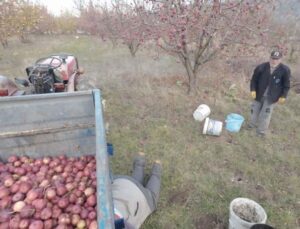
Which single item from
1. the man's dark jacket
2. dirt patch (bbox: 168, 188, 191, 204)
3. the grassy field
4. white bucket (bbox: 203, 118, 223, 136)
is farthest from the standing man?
dirt patch (bbox: 168, 188, 191, 204)

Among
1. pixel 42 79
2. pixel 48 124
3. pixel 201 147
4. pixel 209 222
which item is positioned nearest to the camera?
pixel 48 124

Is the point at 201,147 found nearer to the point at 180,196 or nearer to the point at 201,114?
the point at 201,114

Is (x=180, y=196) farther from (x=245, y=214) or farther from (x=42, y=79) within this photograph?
(x=42, y=79)

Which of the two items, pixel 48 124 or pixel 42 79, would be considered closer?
pixel 48 124

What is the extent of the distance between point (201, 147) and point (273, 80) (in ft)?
5.27

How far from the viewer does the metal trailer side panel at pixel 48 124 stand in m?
2.31

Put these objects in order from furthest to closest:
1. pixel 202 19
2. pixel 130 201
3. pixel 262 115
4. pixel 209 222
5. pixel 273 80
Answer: pixel 202 19, pixel 262 115, pixel 273 80, pixel 209 222, pixel 130 201

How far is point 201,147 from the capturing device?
409cm

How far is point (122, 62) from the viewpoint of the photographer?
8922 millimetres

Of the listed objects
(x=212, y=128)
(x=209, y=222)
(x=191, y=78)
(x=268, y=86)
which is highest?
(x=268, y=86)

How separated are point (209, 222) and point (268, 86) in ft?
8.05

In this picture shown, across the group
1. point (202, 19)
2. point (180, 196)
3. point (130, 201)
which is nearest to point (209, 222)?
point (180, 196)

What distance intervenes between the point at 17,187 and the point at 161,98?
13.9 ft

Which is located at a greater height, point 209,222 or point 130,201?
point 130,201
